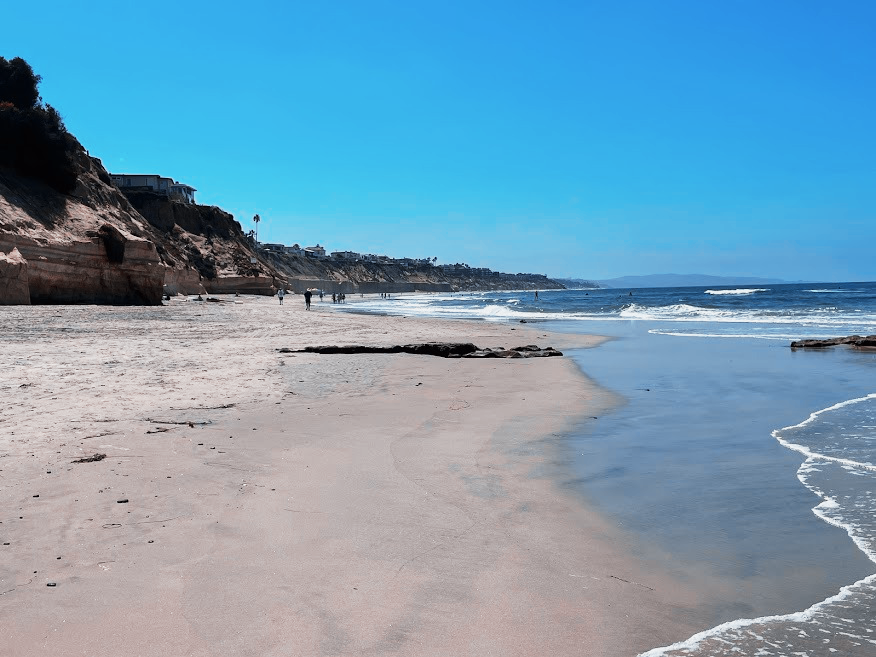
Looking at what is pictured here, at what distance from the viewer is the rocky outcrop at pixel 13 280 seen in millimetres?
19969

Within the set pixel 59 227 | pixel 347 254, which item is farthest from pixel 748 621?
pixel 347 254

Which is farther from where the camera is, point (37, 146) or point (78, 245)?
point (37, 146)

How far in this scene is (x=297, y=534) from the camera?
356 centimetres

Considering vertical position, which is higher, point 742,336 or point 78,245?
point 78,245

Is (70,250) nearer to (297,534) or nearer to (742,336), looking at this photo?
(742,336)

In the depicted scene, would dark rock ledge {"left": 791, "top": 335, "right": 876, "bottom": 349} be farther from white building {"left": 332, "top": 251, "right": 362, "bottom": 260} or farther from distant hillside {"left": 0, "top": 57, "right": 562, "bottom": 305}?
Result: white building {"left": 332, "top": 251, "right": 362, "bottom": 260}

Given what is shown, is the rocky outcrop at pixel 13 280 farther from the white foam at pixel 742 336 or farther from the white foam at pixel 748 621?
the white foam at pixel 748 621

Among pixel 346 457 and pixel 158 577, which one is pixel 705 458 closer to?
pixel 346 457

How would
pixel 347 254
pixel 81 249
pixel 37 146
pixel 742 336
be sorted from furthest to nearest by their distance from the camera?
pixel 347 254, pixel 37 146, pixel 81 249, pixel 742 336

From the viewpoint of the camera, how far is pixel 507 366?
12.2m

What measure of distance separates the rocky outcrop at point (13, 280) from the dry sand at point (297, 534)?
14.7 m

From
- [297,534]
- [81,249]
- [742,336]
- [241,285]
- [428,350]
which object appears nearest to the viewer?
[297,534]

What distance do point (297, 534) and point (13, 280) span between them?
2095cm

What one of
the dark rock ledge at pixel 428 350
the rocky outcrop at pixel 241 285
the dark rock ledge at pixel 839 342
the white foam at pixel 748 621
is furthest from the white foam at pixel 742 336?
the rocky outcrop at pixel 241 285
